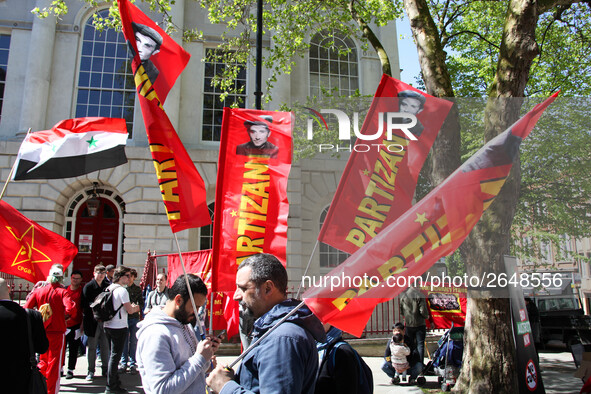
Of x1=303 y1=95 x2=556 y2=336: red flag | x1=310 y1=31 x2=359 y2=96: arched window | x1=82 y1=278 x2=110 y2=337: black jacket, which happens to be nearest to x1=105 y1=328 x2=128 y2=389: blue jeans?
x1=82 y1=278 x2=110 y2=337: black jacket

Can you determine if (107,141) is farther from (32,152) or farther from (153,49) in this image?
(153,49)

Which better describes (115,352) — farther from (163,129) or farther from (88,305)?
(163,129)

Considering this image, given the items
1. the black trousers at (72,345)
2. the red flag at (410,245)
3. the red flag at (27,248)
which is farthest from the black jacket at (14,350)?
the black trousers at (72,345)

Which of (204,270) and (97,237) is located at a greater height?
(97,237)

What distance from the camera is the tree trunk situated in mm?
6359

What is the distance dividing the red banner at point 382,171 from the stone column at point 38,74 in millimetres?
14068

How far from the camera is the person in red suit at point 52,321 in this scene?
6414 millimetres

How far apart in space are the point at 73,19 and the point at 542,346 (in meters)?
18.4

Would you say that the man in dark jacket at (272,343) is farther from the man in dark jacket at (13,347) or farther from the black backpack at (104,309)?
the black backpack at (104,309)

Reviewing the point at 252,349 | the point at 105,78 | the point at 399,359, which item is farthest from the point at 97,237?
the point at 252,349

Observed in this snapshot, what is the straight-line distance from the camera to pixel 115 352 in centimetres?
726

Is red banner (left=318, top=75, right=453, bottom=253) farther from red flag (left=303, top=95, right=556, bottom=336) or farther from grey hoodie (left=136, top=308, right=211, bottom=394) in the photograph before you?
grey hoodie (left=136, top=308, right=211, bottom=394)

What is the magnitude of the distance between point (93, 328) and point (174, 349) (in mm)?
5787

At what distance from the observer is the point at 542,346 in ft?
47.1
